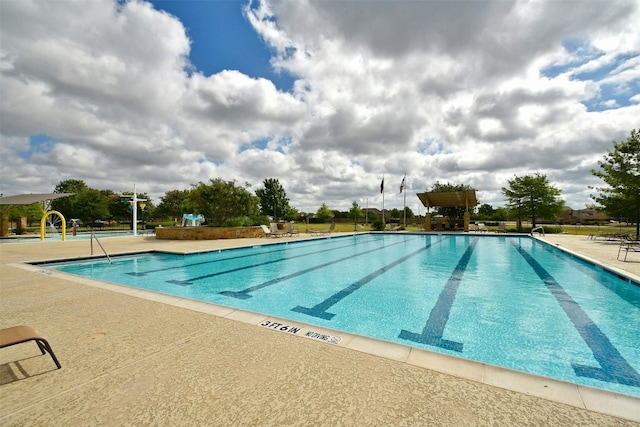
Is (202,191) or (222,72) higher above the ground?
(222,72)

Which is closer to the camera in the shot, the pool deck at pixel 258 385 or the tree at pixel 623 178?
the pool deck at pixel 258 385

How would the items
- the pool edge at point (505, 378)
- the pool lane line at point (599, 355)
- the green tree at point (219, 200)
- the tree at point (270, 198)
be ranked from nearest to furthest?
1. the pool edge at point (505, 378)
2. the pool lane line at point (599, 355)
3. the green tree at point (219, 200)
4. the tree at point (270, 198)

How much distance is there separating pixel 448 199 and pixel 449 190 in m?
17.3

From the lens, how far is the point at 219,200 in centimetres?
1841

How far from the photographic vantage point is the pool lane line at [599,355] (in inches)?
122

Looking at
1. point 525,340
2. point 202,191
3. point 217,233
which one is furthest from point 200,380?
point 202,191

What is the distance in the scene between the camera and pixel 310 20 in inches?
375

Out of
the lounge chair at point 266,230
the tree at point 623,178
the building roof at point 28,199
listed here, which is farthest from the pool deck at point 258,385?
the building roof at point 28,199

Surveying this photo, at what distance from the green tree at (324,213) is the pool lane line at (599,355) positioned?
56.2m

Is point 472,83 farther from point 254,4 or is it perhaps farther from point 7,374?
point 7,374

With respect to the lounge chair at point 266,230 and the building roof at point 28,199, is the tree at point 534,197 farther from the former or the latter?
the building roof at point 28,199

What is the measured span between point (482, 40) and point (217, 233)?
16.2 meters

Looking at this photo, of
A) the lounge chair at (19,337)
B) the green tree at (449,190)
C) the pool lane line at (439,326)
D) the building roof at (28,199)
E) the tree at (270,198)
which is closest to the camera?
the lounge chair at (19,337)

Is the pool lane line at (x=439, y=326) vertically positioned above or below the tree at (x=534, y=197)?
below
